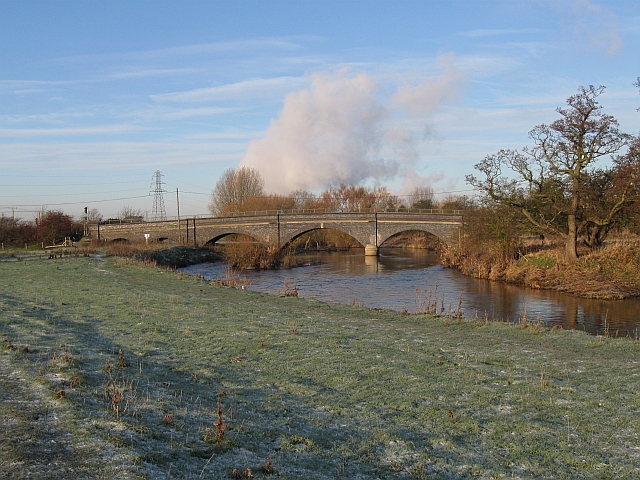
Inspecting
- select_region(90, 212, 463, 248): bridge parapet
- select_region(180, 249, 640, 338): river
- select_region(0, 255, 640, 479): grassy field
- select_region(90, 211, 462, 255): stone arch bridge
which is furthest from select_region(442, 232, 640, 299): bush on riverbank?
select_region(90, 212, 463, 248): bridge parapet

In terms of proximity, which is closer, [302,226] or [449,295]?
[449,295]

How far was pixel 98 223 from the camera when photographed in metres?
74.8

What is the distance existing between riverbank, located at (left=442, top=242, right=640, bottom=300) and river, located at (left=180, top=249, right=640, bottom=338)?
39.4 inches

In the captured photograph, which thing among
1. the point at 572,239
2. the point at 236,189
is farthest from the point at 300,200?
the point at 572,239

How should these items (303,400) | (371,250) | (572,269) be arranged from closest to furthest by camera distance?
1. (303,400)
2. (572,269)
3. (371,250)

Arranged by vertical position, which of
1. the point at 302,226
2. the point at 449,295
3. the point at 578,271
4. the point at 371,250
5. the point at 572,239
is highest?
the point at 302,226

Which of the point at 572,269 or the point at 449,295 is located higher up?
the point at 572,269

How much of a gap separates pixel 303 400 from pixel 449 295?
771 inches

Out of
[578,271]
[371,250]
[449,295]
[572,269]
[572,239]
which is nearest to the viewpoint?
[449,295]

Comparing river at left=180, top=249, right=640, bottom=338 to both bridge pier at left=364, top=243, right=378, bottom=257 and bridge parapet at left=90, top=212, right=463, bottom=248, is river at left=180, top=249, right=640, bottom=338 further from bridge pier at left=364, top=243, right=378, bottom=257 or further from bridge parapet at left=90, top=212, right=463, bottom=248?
bridge pier at left=364, top=243, right=378, bottom=257

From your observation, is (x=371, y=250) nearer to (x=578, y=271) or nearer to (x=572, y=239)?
(x=572, y=239)

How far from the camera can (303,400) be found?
7.23 meters

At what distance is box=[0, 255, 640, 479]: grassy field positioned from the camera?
17.2 feet

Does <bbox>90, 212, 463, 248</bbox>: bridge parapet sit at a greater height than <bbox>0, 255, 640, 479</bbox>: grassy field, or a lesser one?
greater
